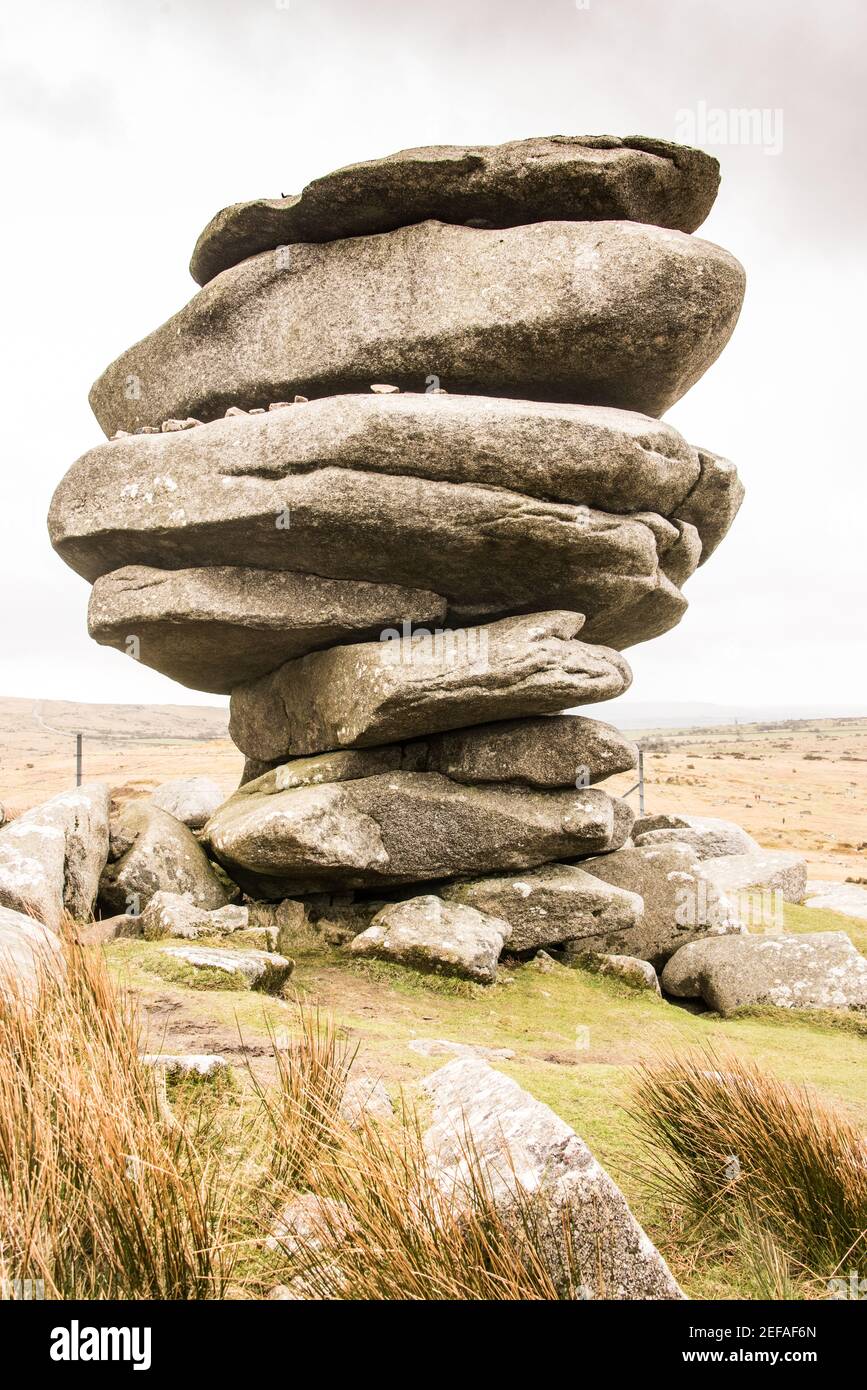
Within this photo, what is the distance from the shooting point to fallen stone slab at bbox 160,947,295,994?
9.59m

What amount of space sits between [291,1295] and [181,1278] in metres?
0.46

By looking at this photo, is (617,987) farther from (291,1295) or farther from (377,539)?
(291,1295)

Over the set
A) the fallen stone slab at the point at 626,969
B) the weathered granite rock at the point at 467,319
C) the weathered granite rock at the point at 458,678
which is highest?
the weathered granite rock at the point at 467,319

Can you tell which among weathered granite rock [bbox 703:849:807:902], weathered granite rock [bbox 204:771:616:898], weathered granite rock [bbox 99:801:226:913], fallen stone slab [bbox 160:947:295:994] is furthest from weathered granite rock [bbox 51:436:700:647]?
weathered granite rock [bbox 703:849:807:902]

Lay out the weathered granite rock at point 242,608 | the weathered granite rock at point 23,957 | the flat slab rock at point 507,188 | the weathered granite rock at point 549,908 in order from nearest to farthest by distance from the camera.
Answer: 1. the weathered granite rock at point 23,957
2. the flat slab rock at point 507,188
3. the weathered granite rock at point 242,608
4. the weathered granite rock at point 549,908

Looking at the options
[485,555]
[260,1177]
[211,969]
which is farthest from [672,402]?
[260,1177]

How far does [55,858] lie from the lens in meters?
11.9

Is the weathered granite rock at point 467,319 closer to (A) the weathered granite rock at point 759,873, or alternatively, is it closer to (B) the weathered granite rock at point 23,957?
(B) the weathered granite rock at point 23,957

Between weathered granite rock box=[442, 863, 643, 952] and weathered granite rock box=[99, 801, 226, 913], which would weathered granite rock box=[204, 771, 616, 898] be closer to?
weathered granite rock box=[442, 863, 643, 952]

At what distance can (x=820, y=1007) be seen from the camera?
1154 cm

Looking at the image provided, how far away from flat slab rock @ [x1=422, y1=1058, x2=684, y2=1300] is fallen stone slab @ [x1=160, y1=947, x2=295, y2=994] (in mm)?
5696

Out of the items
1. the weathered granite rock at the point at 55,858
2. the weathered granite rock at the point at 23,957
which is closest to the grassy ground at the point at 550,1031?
the weathered granite rock at the point at 23,957

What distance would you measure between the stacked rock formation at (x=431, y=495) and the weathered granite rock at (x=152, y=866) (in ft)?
1.34

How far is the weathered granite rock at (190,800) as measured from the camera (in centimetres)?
1639
